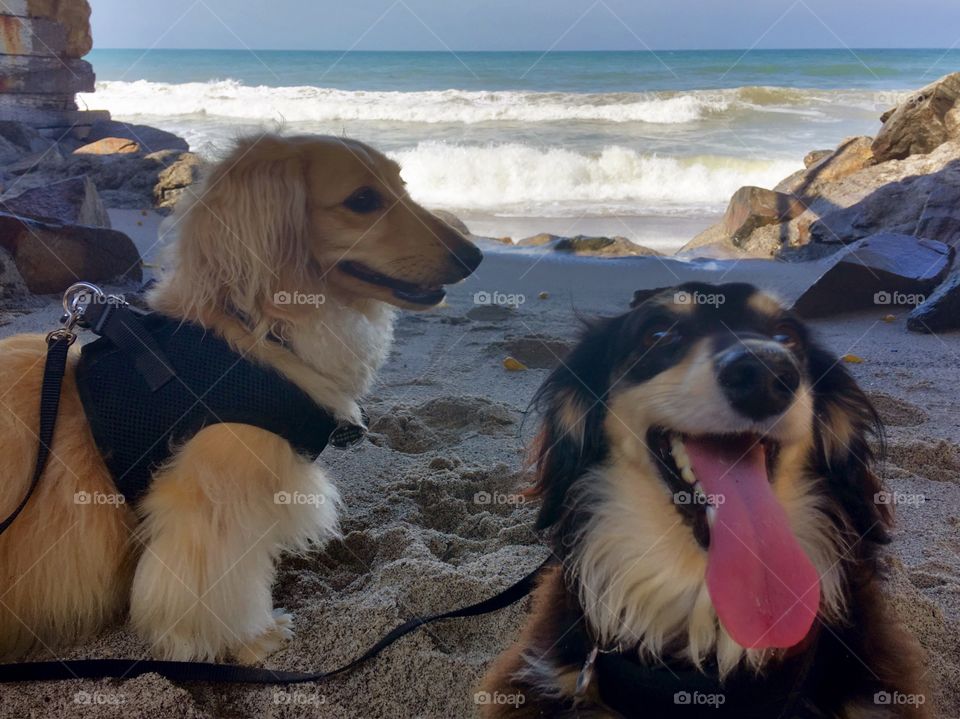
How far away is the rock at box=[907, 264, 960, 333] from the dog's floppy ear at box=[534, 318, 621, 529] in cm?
393

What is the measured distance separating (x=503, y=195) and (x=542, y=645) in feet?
35.5

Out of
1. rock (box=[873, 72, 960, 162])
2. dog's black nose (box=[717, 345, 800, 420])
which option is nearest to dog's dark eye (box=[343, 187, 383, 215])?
dog's black nose (box=[717, 345, 800, 420])

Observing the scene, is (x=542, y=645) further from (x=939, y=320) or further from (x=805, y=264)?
(x=805, y=264)

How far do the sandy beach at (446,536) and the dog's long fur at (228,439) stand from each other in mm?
170

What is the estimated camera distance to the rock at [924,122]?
862 cm

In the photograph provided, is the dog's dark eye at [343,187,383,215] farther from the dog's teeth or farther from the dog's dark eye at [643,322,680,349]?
the dog's teeth

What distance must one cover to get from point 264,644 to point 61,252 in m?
4.39

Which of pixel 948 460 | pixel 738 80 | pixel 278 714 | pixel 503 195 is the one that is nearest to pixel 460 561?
pixel 278 714

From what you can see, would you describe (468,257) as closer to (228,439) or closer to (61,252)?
(228,439)

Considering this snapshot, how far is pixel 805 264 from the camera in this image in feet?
22.7

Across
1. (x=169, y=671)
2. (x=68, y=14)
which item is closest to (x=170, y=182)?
(x=68, y=14)

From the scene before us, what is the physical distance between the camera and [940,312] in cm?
473

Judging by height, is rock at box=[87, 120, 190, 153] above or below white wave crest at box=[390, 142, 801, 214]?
above

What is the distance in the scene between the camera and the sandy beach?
1979mm
